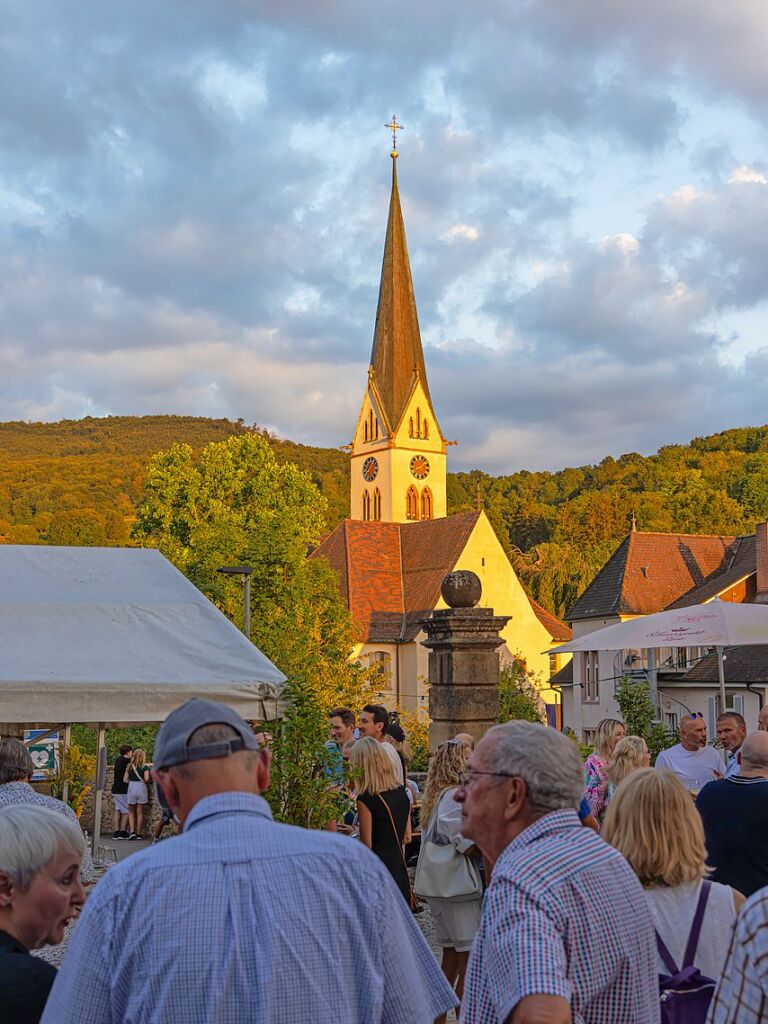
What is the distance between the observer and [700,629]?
12.7 meters

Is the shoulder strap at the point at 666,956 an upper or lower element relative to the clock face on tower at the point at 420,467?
lower

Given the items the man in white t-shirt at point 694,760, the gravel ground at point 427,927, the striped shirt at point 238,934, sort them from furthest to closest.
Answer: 1. the gravel ground at point 427,927
2. the man in white t-shirt at point 694,760
3. the striped shirt at point 238,934

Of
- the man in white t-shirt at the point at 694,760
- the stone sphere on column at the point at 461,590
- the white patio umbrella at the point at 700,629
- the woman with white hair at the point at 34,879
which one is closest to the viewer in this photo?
the woman with white hair at the point at 34,879

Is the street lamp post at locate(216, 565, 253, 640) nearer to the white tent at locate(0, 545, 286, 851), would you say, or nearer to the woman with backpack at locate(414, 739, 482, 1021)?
the white tent at locate(0, 545, 286, 851)

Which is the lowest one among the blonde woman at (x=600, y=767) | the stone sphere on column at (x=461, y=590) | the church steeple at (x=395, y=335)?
the blonde woman at (x=600, y=767)

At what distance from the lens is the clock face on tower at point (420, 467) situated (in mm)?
77625

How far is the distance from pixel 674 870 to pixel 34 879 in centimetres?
218

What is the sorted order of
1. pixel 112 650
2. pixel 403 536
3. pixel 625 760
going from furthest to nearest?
pixel 403 536, pixel 112 650, pixel 625 760

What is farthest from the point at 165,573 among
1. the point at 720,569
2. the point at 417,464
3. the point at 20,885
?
the point at 417,464

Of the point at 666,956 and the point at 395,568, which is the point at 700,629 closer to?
the point at 666,956

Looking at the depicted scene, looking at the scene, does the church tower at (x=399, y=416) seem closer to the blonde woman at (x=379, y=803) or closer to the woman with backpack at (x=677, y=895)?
the blonde woman at (x=379, y=803)

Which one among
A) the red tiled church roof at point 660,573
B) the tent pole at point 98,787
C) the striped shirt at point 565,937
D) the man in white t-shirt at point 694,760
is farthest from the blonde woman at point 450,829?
the red tiled church roof at point 660,573

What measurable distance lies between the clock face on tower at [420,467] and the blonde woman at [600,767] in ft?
224

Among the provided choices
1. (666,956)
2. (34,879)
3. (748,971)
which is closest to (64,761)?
(666,956)
